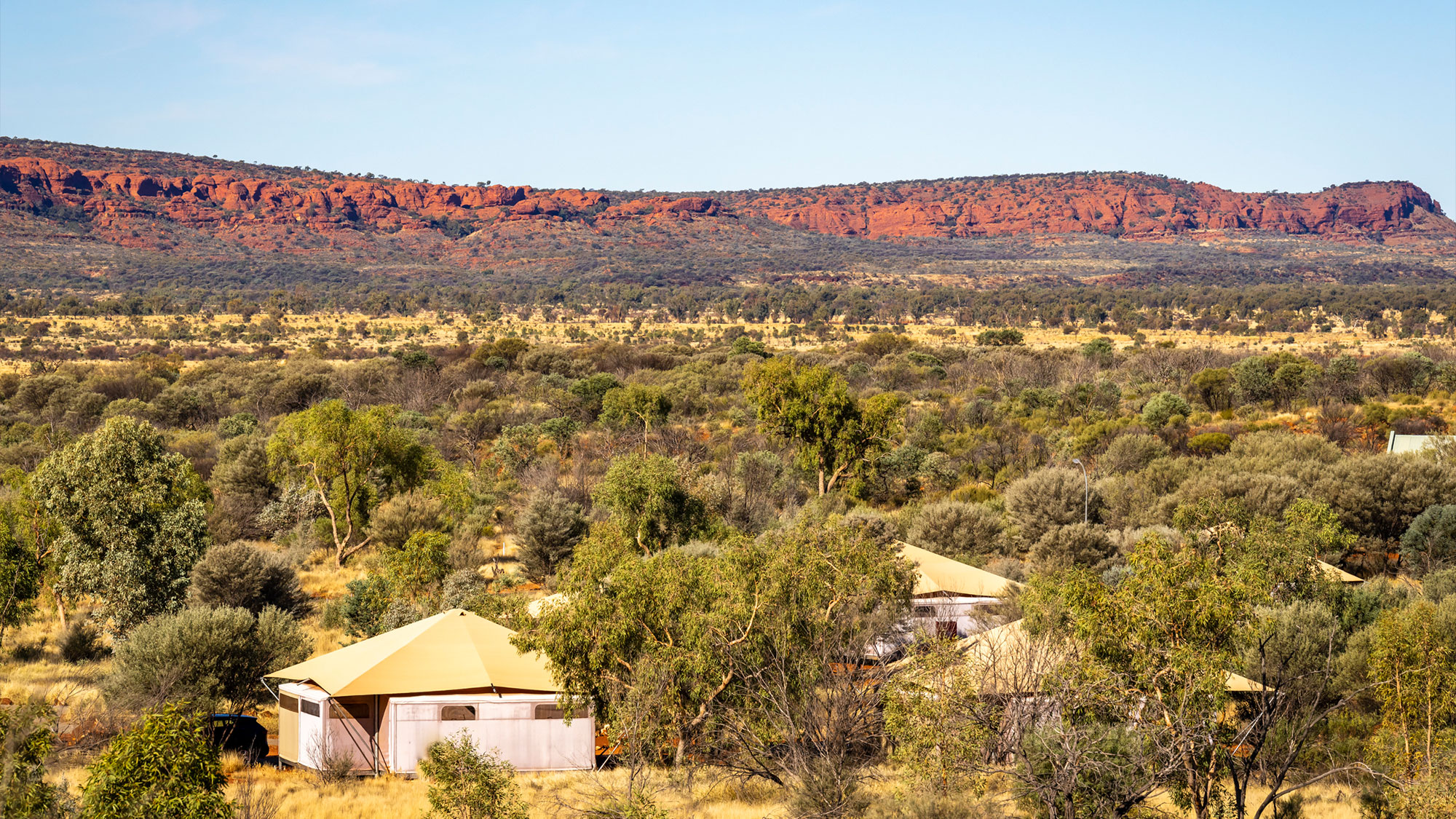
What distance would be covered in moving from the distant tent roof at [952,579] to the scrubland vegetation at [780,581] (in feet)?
3.41

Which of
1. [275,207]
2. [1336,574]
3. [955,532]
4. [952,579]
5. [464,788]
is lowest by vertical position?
[955,532]

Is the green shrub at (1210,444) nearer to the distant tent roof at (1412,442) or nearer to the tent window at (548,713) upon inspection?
the distant tent roof at (1412,442)

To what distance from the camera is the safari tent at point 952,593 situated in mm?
22734

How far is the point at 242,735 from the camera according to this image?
1817 cm

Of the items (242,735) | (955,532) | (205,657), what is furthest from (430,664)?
(955,532)

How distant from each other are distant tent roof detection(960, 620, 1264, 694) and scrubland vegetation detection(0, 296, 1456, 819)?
0.66ft

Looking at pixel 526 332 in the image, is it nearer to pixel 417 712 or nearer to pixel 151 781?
pixel 417 712

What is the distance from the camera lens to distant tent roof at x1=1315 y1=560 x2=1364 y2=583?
2127 centimetres

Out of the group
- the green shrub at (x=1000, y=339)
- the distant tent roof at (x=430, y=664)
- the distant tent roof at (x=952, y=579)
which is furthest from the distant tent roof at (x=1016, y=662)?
the green shrub at (x=1000, y=339)

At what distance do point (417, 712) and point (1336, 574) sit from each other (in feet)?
57.3

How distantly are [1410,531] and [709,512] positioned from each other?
17675 mm

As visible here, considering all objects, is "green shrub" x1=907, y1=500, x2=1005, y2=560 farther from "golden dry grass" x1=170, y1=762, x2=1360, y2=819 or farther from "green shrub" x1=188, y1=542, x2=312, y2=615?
"green shrub" x1=188, y1=542, x2=312, y2=615

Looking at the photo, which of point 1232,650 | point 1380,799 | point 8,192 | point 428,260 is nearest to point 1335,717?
point 1380,799

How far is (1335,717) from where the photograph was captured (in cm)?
1806
